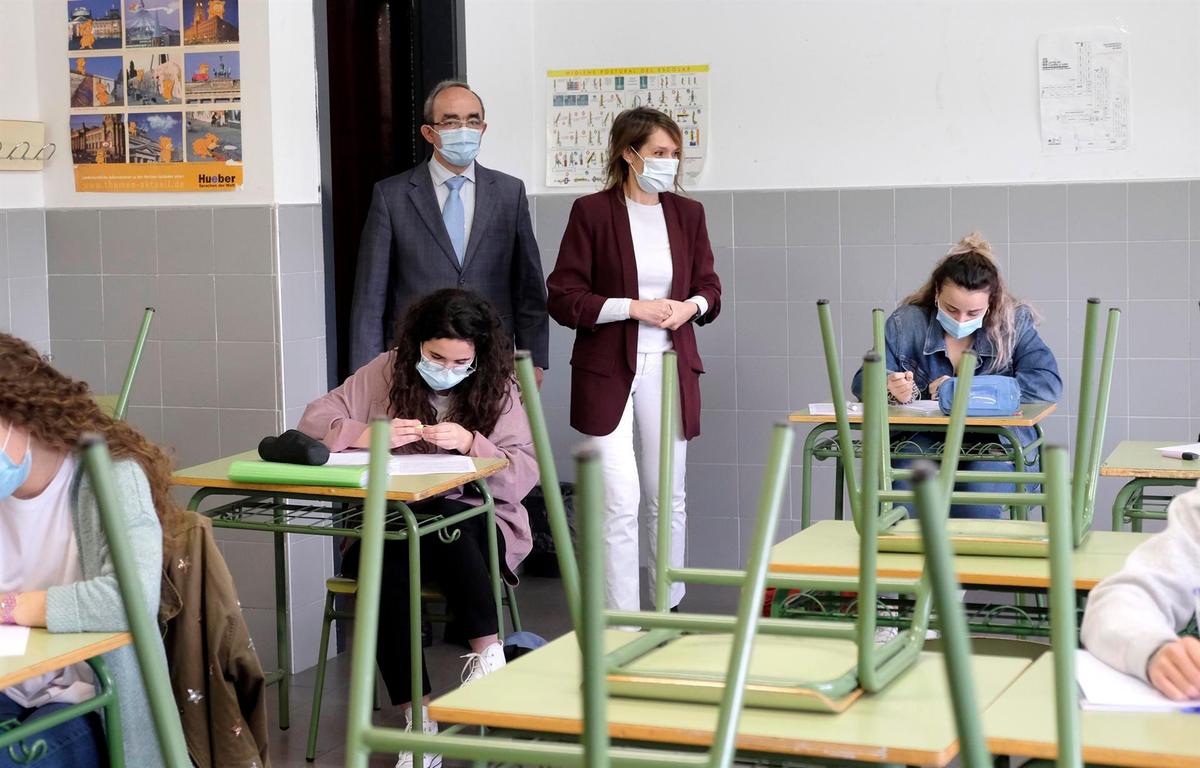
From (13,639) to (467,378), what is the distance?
5.43 feet

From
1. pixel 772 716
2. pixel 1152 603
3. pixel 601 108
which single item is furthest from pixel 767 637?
pixel 601 108

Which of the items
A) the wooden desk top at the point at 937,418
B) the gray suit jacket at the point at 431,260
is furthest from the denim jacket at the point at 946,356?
the gray suit jacket at the point at 431,260

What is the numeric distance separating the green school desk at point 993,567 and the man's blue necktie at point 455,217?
2111mm

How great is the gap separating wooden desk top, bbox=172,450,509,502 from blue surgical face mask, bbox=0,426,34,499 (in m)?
0.72

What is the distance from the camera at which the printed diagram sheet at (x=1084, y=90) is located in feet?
15.1

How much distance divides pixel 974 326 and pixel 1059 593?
3.30m

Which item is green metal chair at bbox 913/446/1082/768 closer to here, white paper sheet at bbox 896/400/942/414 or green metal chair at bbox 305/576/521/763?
green metal chair at bbox 305/576/521/763

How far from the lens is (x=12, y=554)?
2.20 metres

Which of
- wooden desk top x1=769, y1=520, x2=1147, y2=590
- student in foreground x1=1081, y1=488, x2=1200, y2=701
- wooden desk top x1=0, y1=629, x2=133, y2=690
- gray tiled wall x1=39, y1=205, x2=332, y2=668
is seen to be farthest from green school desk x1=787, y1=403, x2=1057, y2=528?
wooden desk top x1=0, y1=629, x2=133, y2=690

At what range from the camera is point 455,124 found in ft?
13.4

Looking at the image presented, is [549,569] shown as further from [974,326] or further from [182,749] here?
[182,749]

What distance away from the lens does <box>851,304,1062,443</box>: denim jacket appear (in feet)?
13.2

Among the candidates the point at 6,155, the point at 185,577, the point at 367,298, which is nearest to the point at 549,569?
the point at 367,298

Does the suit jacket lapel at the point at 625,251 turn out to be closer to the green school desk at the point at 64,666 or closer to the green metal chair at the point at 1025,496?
the green metal chair at the point at 1025,496
